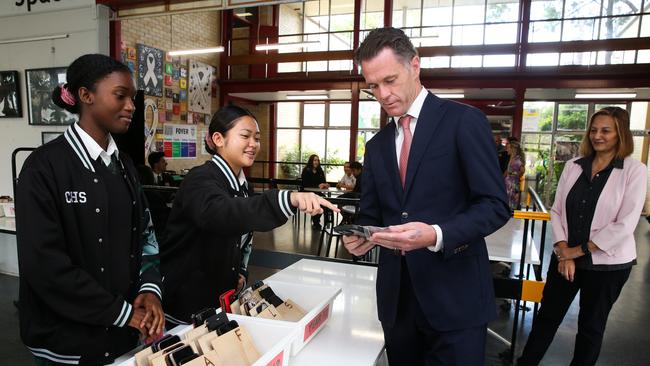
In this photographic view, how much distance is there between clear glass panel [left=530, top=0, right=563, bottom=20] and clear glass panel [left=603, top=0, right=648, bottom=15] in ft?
3.66

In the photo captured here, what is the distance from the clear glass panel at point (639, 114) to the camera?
1170 cm

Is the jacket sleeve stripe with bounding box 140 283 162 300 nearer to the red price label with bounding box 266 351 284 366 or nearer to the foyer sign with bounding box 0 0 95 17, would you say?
the red price label with bounding box 266 351 284 366

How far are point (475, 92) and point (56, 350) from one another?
11479 mm

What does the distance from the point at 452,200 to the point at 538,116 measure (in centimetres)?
1252

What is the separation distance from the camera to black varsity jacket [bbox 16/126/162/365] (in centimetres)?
123

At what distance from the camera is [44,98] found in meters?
5.93

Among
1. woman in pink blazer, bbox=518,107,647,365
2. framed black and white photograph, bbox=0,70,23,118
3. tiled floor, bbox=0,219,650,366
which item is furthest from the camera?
framed black and white photograph, bbox=0,70,23,118

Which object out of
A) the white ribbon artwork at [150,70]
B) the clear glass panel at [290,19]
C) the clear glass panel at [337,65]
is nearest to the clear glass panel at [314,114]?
the clear glass panel at [337,65]

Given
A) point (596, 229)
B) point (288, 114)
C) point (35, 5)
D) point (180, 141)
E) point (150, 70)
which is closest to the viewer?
point (596, 229)

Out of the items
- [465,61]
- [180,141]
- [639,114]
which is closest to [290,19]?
[465,61]

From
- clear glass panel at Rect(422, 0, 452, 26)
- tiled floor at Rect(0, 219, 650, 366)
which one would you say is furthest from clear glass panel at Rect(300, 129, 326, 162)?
tiled floor at Rect(0, 219, 650, 366)

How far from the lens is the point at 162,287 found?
A: 1.60 m

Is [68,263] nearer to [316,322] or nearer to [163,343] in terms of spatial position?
[163,343]

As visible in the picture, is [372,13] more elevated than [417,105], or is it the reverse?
[372,13]
